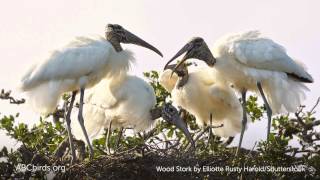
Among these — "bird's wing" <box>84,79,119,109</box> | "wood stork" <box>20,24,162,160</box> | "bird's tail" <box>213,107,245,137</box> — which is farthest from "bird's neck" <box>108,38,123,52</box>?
"bird's tail" <box>213,107,245,137</box>

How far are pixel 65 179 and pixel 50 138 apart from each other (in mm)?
1360

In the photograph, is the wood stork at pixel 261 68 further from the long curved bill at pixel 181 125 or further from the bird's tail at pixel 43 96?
the bird's tail at pixel 43 96

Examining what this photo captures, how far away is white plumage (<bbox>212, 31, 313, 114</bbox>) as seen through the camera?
1140 cm

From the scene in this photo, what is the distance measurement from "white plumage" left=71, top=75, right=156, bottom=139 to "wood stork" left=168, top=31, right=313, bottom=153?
73 centimetres

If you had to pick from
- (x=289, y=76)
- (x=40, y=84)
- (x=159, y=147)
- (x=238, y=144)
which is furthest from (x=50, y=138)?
(x=289, y=76)

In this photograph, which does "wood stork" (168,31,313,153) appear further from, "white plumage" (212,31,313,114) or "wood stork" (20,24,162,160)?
"wood stork" (20,24,162,160)

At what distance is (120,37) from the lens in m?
11.9

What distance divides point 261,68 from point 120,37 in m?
2.04

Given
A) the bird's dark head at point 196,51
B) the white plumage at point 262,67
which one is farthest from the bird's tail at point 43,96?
the white plumage at point 262,67

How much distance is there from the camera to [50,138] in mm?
10781

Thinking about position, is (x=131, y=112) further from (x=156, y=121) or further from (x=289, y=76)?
(x=289, y=76)

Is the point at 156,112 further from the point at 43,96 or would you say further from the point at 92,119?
the point at 43,96

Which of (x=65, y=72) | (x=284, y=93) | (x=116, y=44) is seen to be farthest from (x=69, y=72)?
(x=284, y=93)

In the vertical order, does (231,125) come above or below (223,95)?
below
